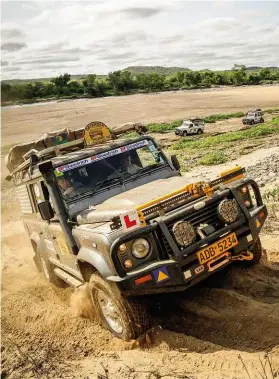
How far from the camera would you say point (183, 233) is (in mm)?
4492

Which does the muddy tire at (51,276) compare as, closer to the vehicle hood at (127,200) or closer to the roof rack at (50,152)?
the roof rack at (50,152)

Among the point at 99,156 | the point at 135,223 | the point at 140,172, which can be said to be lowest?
the point at 135,223

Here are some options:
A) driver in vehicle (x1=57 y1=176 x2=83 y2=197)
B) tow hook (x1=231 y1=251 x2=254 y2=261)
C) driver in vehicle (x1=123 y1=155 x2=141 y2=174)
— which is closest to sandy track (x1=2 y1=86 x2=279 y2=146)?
driver in vehicle (x1=123 y1=155 x2=141 y2=174)

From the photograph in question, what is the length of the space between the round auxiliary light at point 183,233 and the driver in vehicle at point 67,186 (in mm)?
1850

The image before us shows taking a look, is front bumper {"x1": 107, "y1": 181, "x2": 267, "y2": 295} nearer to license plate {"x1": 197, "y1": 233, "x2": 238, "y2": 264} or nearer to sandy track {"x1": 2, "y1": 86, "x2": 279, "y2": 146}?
license plate {"x1": 197, "y1": 233, "x2": 238, "y2": 264}

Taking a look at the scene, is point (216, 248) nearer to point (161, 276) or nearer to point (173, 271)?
point (173, 271)

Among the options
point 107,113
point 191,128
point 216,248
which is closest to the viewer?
point 216,248

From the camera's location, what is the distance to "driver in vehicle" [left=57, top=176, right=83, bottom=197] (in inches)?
226

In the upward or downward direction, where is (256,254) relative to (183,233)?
downward

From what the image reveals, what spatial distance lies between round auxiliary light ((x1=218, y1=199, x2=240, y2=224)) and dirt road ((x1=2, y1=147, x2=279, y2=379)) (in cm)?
99

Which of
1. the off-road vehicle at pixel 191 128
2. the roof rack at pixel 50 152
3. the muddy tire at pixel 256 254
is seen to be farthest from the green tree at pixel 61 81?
the muddy tire at pixel 256 254

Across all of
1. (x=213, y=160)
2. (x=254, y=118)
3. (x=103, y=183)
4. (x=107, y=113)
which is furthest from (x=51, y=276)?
(x=107, y=113)

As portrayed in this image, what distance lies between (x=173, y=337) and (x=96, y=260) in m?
1.21

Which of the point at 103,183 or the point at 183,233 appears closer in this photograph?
the point at 183,233
